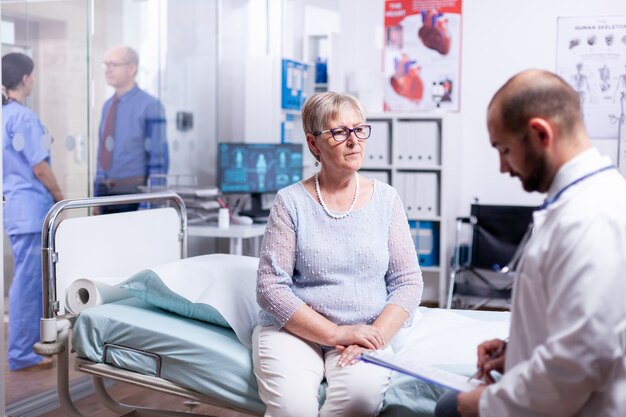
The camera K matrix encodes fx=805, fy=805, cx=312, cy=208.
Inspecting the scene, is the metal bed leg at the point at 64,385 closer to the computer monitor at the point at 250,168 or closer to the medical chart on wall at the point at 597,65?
the computer monitor at the point at 250,168

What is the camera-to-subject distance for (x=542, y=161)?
1.41 m

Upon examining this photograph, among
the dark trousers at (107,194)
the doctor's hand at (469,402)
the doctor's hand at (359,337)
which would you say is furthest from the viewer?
the dark trousers at (107,194)

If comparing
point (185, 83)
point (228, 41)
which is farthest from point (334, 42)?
point (185, 83)

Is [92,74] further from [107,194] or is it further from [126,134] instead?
[107,194]

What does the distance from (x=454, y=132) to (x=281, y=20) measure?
1.35m

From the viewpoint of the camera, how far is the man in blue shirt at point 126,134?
3.89 meters

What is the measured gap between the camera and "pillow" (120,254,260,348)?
236 centimetres

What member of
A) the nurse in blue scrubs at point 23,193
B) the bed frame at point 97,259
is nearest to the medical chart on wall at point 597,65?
the bed frame at point 97,259

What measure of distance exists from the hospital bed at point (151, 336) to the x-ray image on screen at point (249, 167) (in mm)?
1749

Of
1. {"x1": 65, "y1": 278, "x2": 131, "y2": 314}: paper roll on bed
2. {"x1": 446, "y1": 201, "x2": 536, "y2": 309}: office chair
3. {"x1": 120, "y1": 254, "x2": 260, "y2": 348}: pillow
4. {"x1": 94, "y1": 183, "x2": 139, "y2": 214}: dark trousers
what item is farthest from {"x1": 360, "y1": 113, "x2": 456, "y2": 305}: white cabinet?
{"x1": 65, "y1": 278, "x2": 131, "y2": 314}: paper roll on bed

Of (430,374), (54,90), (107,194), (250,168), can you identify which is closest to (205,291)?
(430,374)

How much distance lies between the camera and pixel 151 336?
2.30 m

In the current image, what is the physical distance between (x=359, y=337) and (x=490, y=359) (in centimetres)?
48

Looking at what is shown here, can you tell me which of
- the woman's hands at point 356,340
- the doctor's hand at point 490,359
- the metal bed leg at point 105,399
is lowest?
the metal bed leg at point 105,399
